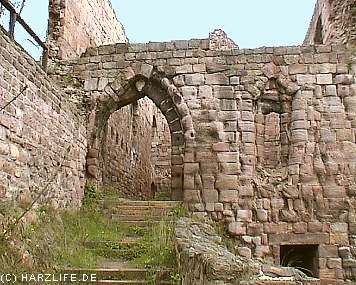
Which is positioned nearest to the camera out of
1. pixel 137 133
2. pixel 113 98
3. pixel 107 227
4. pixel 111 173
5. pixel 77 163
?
pixel 107 227

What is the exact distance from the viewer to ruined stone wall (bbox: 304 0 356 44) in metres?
11.1

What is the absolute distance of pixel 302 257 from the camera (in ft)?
33.8

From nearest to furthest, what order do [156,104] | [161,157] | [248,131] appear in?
1. [248,131]
2. [156,104]
3. [161,157]

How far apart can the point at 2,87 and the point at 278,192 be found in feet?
18.1

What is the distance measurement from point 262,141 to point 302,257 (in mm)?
2306

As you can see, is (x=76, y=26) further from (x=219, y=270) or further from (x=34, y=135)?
(x=219, y=270)

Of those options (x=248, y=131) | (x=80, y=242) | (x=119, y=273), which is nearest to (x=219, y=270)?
(x=119, y=273)

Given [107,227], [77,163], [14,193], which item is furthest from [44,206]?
[77,163]

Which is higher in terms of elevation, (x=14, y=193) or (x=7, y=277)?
(x=14, y=193)

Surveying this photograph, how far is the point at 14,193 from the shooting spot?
6.64 metres

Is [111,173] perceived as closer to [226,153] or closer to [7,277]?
[226,153]

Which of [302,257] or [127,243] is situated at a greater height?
[127,243]

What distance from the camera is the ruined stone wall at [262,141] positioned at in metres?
9.71

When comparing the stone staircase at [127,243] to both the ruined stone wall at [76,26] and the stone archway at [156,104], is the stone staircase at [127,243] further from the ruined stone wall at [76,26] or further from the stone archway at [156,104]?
the ruined stone wall at [76,26]
